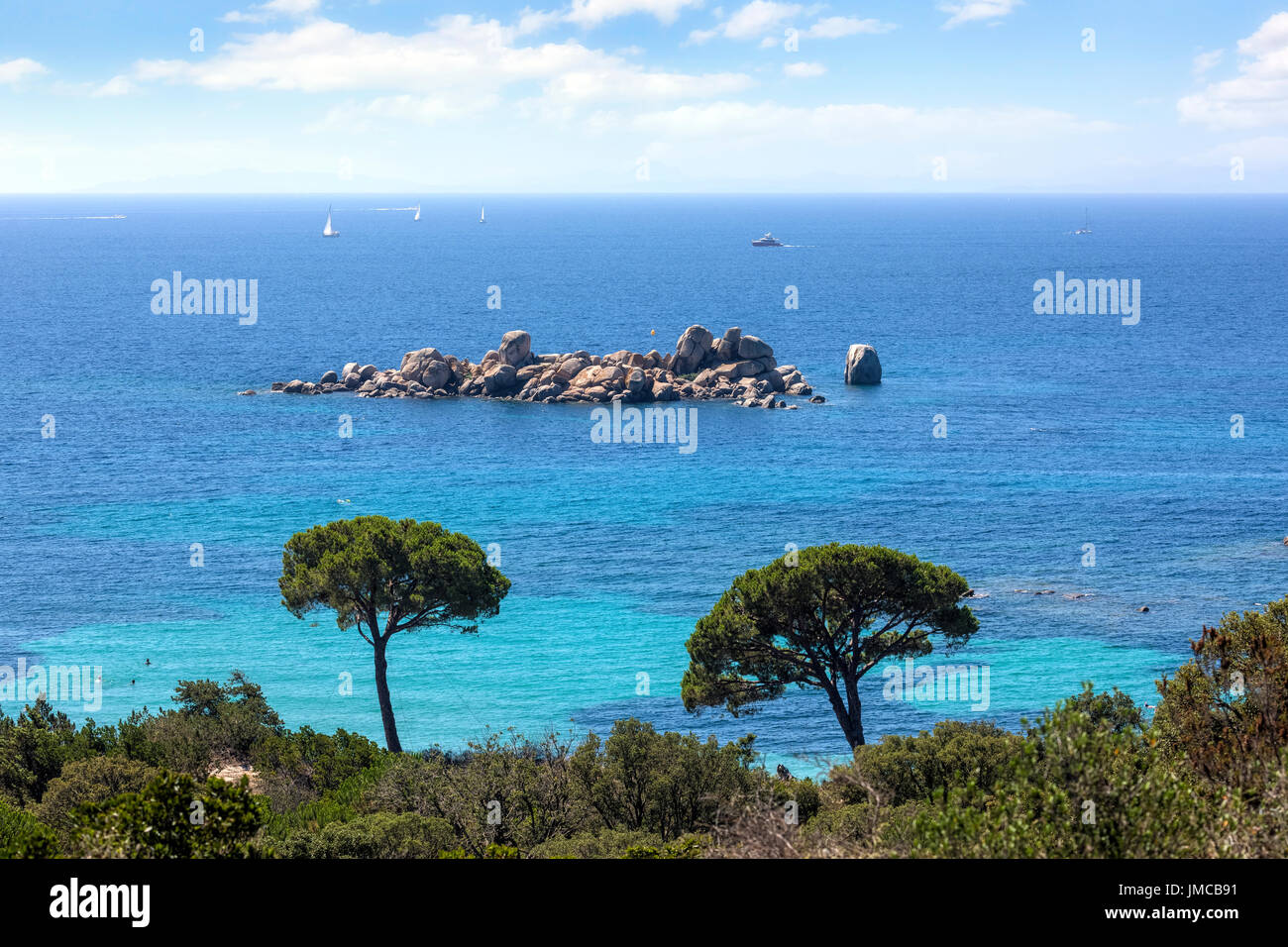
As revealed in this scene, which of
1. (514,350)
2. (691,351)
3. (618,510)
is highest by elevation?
(514,350)

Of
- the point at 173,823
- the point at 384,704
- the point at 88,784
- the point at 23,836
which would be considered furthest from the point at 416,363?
the point at 173,823

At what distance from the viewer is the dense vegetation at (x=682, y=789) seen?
15.0 metres

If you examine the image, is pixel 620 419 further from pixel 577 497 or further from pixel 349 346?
pixel 349 346

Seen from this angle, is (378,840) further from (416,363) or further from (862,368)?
(862,368)

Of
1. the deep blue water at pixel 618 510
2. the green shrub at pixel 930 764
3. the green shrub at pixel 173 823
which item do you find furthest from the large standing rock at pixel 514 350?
the green shrub at pixel 173 823

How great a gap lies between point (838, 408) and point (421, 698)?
234 ft

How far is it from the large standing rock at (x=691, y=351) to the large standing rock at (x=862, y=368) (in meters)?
16.3

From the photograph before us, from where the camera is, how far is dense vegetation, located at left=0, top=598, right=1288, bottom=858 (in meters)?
15.0

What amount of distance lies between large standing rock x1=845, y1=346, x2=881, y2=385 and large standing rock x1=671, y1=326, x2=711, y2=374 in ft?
53.6

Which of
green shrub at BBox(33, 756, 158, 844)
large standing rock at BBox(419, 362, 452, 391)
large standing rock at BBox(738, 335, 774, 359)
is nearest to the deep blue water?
large standing rock at BBox(419, 362, 452, 391)

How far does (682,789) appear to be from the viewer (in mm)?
28281

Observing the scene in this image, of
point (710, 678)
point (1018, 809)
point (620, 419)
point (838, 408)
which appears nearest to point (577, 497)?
point (620, 419)

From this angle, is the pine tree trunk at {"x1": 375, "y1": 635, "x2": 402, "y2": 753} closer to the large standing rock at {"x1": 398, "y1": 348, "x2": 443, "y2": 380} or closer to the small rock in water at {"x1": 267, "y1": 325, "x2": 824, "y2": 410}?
the small rock in water at {"x1": 267, "y1": 325, "x2": 824, "y2": 410}

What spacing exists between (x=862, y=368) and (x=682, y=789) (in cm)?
10223
